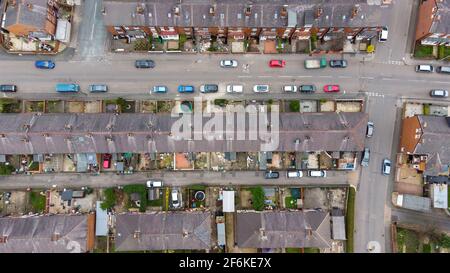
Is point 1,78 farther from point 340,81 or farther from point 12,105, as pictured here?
point 340,81

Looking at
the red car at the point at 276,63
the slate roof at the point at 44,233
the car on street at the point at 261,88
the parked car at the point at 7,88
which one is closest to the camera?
the slate roof at the point at 44,233

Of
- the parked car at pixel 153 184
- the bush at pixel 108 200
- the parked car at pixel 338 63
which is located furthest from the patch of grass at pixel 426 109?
the bush at pixel 108 200

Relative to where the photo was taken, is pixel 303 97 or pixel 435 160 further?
pixel 303 97

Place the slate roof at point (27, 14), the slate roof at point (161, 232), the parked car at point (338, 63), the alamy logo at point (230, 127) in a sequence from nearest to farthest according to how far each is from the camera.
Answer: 1. the slate roof at point (161, 232)
2. the alamy logo at point (230, 127)
3. the slate roof at point (27, 14)
4. the parked car at point (338, 63)

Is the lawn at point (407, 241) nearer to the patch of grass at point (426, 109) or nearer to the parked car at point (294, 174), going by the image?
the parked car at point (294, 174)

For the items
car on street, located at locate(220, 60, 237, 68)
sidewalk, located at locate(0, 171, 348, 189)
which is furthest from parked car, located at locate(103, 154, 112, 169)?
car on street, located at locate(220, 60, 237, 68)

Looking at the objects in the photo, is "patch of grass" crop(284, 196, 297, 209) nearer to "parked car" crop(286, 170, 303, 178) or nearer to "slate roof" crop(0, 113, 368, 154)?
"parked car" crop(286, 170, 303, 178)
